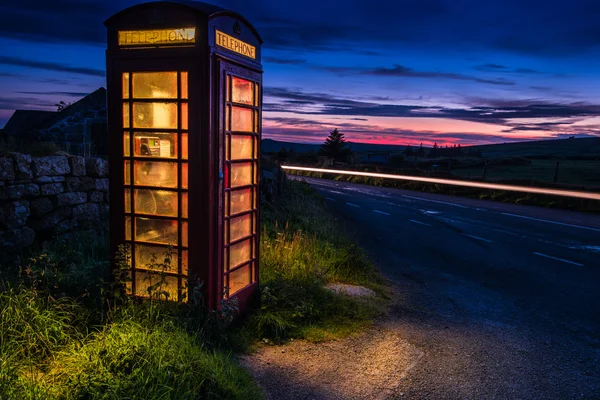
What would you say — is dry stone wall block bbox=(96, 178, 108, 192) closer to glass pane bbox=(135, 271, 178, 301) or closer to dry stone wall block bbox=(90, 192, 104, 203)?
dry stone wall block bbox=(90, 192, 104, 203)

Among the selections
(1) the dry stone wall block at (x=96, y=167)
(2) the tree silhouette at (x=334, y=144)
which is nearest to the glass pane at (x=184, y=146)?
(1) the dry stone wall block at (x=96, y=167)

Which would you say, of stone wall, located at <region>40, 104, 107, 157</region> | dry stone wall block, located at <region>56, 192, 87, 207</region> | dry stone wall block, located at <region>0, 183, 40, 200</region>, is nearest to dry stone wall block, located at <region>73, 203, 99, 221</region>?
dry stone wall block, located at <region>56, 192, 87, 207</region>

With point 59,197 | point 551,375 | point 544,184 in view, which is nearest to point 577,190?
point 544,184

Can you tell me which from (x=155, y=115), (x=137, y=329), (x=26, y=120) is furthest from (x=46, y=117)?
(x=137, y=329)

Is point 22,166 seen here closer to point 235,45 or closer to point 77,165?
point 77,165

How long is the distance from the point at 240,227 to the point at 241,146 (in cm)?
93

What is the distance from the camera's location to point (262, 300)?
19.7 feet

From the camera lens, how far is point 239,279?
595 centimetres

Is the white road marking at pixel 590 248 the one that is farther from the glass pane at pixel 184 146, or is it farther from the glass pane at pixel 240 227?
the glass pane at pixel 184 146

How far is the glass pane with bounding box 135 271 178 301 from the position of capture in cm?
537

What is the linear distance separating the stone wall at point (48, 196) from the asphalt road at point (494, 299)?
18.6 feet

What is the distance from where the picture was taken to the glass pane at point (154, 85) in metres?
5.25

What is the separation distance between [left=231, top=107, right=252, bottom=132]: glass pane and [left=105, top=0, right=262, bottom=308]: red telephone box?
0.02 m

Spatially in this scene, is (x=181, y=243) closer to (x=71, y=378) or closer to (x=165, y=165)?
(x=165, y=165)
